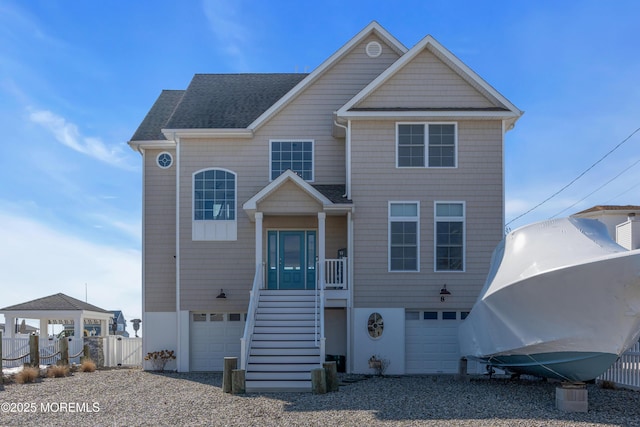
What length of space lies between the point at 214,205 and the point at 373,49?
6309 mm

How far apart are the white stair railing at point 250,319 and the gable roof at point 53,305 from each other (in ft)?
35.0

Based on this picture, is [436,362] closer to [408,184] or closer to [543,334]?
[408,184]

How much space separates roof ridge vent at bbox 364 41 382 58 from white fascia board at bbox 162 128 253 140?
406 centimetres

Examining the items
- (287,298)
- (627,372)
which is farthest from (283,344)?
(627,372)

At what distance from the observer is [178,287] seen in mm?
18250

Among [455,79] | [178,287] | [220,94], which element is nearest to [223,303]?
[178,287]

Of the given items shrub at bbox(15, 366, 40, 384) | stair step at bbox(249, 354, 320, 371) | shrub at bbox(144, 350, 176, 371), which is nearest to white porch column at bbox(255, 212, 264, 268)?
stair step at bbox(249, 354, 320, 371)

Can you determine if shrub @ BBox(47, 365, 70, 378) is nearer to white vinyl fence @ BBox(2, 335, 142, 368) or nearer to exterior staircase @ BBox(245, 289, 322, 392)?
white vinyl fence @ BBox(2, 335, 142, 368)

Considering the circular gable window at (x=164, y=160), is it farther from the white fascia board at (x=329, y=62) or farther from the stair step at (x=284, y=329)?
the stair step at (x=284, y=329)

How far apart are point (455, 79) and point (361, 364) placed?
25.7 ft

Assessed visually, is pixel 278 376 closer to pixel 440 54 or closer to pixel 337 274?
pixel 337 274

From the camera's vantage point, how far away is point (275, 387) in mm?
13492

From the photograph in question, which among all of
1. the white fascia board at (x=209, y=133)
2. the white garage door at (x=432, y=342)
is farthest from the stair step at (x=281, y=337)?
the white fascia board at (x=209, y=133)

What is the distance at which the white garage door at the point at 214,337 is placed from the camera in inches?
732
